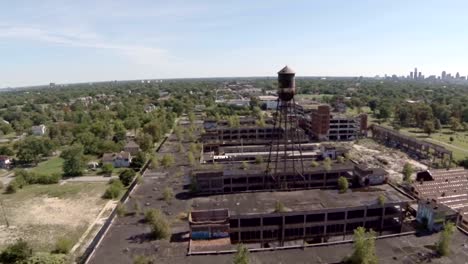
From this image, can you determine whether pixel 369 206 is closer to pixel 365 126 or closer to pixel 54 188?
pixel 54 188

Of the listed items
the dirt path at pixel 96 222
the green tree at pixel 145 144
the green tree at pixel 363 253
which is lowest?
the dirt path at pixel 96 222

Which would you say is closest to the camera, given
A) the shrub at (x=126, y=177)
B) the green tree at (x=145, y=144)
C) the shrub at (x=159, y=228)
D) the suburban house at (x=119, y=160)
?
the shrub at (x=159, y=228)

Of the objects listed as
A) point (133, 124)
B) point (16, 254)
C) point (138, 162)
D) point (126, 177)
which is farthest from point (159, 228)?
point (133, 124)

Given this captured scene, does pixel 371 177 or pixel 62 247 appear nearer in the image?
pixel 62 247

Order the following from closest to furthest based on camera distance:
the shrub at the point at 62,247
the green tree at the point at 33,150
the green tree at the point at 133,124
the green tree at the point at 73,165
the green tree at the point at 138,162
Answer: the shrub at the point at 62,247, the green tree at the point at 73,165, the green tree at the point at 138,162, the green tree at the point at 33,150, the green tree at the point at 133,124

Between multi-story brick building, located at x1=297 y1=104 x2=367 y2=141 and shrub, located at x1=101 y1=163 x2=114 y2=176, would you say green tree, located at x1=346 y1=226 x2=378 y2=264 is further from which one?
multi-story brick building, located at x1=297 y1=104 x2=367 y2=141

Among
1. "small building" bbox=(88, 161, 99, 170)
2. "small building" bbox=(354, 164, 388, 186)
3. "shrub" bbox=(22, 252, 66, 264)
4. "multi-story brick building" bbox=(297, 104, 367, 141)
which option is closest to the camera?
"shrub" bbox=(22, 252, 66, 264)

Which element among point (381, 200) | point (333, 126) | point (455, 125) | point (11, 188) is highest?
point (333, 126)

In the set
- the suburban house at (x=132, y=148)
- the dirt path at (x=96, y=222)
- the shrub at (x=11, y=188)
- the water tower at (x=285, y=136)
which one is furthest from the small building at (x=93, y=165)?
the water tower at (x=285, y=136)

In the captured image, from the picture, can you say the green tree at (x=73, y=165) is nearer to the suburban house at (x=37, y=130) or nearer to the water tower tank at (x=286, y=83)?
the water tower tank at (x=286, y=83)

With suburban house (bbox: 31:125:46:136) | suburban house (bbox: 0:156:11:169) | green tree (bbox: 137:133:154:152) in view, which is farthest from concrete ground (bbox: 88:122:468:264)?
suburban house (bbox: 31:125:46:136)

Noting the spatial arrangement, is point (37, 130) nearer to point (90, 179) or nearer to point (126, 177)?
point (90, 179)

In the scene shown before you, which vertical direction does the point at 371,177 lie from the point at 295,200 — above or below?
above
